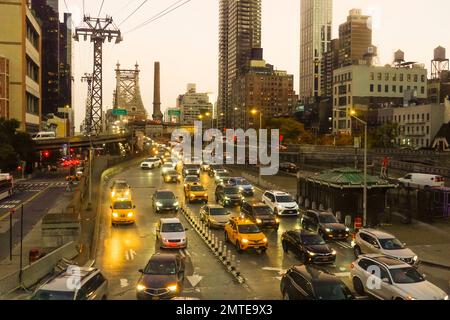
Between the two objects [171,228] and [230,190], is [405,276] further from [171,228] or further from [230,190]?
[230,190]

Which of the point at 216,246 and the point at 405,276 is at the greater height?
the point at 405,276

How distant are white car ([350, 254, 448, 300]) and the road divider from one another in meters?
4.74

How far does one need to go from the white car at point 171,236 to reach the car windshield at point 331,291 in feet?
37.9

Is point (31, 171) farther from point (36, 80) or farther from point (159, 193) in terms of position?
point (159, 193)

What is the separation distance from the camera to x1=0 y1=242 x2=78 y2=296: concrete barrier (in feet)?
61.8

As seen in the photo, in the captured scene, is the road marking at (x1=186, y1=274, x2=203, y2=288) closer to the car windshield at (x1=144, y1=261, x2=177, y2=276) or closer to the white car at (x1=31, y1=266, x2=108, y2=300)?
the car windshield at (x1=144, y1=261, x2=177, y2=276)

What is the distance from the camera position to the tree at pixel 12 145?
188 feet

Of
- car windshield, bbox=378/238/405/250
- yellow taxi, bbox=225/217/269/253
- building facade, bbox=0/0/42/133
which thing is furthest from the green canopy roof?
building facade, bbox=0/0/42/133

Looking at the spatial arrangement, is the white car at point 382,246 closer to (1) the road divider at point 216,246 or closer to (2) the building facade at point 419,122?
(1) the road divider at point 216,246

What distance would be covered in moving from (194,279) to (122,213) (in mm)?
13261

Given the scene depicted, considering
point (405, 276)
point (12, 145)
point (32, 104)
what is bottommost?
point (405, 276)

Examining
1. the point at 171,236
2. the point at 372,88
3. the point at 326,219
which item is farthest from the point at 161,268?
the point at 372,88

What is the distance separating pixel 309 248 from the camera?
22891 millimetres
